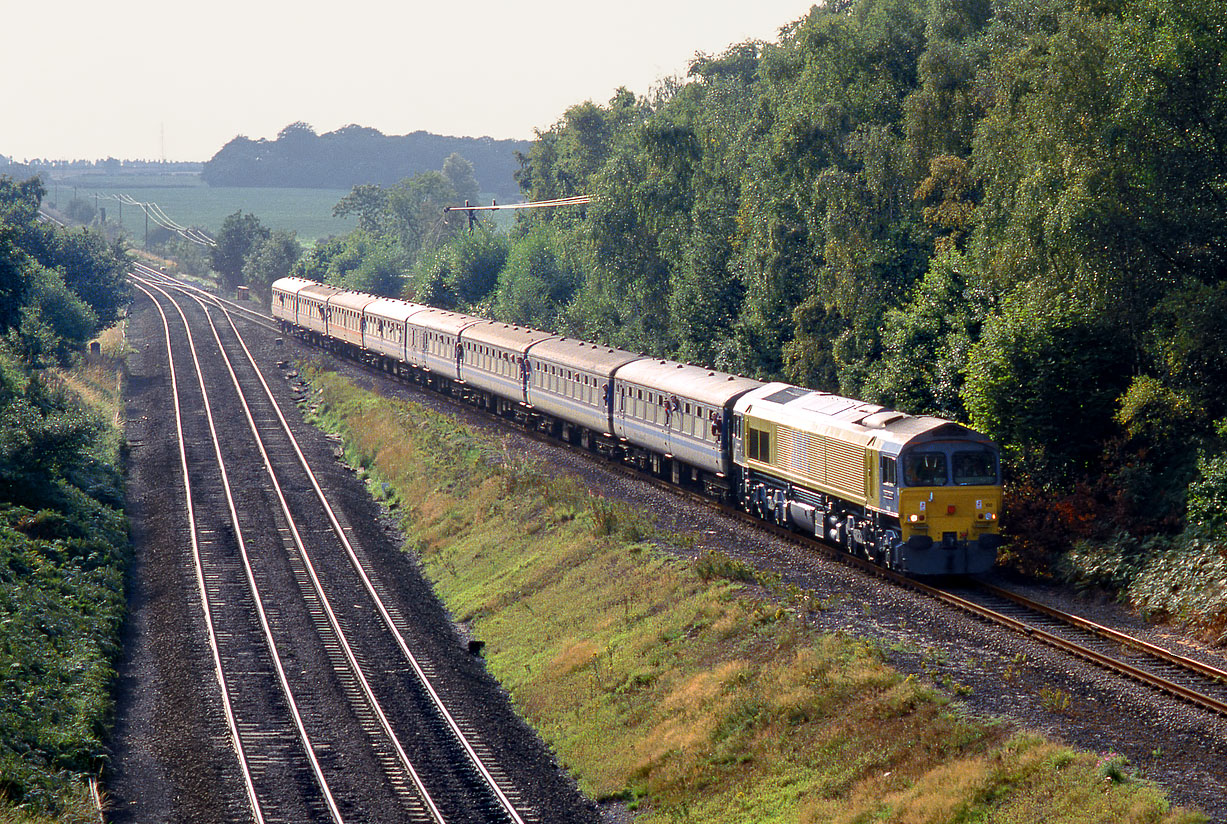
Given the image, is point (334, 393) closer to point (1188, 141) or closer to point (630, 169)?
point (630, 169)

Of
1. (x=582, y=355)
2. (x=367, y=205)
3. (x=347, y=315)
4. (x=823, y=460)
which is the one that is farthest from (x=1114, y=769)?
(x=367, y=205)

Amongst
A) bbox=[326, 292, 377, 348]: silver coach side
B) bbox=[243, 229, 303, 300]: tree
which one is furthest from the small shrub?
bbox=[243, 229, 303, 300]: tree

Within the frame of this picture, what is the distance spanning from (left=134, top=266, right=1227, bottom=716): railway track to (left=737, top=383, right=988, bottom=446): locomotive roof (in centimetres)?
315

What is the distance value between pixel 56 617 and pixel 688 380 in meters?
19.4

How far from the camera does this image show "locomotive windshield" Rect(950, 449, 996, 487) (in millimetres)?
27188

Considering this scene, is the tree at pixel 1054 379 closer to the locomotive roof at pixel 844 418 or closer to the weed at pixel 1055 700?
the locomotive roof at pixel 844 418

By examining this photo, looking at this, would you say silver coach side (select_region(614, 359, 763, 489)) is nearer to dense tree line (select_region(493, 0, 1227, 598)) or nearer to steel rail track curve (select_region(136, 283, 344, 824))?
dense tree line (select_region(493, 0, 1227, 598))

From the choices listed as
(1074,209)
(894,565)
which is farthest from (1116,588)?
(1074,209)

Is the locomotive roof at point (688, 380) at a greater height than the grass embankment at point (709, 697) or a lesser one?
greater

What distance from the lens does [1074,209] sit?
2858 cm

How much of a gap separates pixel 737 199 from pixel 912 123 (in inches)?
757

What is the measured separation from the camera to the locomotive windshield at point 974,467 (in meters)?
27.2

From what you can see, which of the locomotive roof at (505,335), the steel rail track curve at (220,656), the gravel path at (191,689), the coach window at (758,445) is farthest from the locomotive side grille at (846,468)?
the locomotive roof at (505,335)

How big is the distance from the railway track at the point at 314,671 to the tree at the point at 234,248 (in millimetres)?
106294
